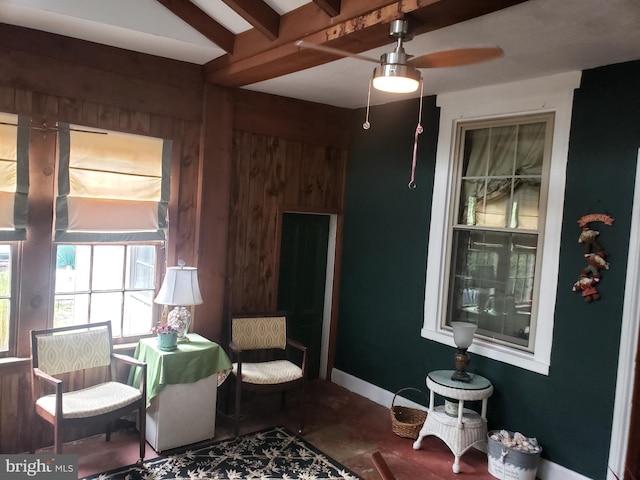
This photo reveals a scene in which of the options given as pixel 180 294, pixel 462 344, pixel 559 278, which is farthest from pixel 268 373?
pixel 559 278

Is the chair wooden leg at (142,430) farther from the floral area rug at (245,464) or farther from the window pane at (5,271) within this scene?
the window pane at (5,271)

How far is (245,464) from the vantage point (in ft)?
11.6

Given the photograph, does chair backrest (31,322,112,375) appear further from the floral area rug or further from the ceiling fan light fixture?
the ceiling fan light fixture

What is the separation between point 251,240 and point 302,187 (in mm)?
705

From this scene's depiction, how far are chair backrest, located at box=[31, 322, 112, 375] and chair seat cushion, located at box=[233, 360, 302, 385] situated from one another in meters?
0.98

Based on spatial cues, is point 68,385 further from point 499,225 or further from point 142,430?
point 499,225

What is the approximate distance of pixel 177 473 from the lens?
335 centimetres

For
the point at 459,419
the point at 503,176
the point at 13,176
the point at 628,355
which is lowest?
the point at 459,419

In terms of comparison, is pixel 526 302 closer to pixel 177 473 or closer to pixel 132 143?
pixel 177 473

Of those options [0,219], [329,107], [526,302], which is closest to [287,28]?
[329,107]

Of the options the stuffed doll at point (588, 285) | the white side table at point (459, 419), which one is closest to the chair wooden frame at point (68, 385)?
the white side table at point (459, 419)

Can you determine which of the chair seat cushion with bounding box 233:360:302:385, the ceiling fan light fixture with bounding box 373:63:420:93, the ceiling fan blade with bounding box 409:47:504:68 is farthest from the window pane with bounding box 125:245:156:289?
the ceiling fan blade with bounding box 409:47:504:68

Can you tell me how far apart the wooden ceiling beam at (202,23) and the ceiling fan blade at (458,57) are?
1.74 m

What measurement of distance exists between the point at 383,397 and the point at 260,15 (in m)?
3.32
